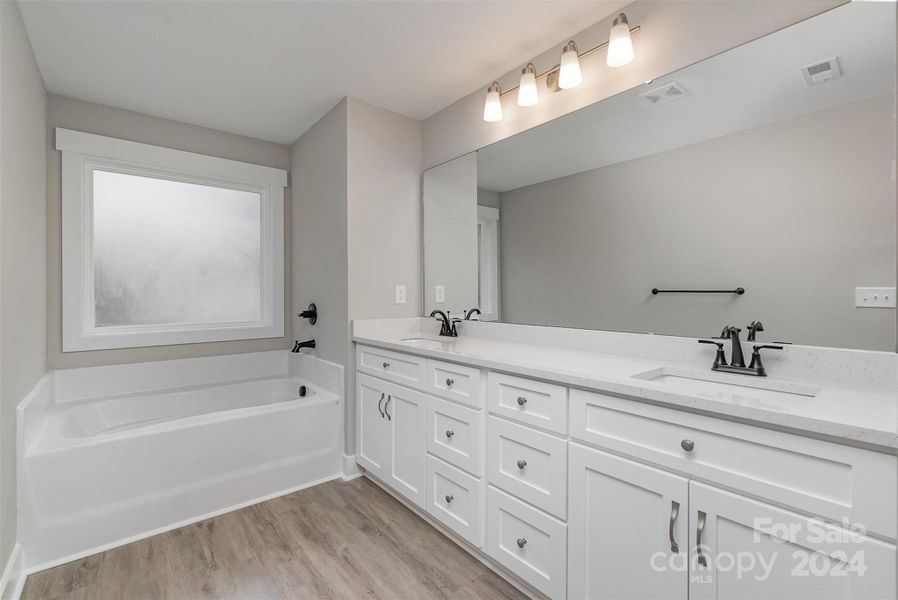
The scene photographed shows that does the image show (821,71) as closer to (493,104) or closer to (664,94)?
(664,94)

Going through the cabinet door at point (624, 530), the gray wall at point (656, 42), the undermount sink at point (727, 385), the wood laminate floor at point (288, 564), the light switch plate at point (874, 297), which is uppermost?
the gray wall at point (656, 42)

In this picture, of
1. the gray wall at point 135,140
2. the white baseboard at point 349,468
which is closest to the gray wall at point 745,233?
the white baseboard at point 349,468

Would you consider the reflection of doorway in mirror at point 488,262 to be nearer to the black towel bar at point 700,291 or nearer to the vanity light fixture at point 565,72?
the vanity light fixture at point 565,72

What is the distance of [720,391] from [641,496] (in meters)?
0.37

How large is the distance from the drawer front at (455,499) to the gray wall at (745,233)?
865 mm

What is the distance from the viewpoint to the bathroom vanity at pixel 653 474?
860 millimetres

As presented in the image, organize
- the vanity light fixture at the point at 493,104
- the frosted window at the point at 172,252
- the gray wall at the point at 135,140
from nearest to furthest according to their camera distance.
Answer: the vanity light fixture at the point at 493,104, the gray wall at the point at 135,140, the frosted window at the point at 172,252

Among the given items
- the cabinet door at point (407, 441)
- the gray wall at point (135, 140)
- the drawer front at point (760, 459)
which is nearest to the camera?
the drawer front at point (760, 459)

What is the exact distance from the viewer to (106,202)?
8.87ft

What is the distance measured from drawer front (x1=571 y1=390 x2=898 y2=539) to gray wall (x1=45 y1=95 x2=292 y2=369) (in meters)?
2.81

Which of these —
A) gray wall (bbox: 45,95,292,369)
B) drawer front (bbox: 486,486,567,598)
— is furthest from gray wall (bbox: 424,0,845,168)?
gray wall (bbox: 45,95,292,369)

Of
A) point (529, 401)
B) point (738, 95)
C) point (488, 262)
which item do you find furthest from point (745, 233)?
point (488, 262)

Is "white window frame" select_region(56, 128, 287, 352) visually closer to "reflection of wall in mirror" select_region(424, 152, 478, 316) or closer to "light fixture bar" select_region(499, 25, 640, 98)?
"reflection of wall in mirror" select_region(424, 152, 478, 316)

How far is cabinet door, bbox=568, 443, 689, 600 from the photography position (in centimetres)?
110
